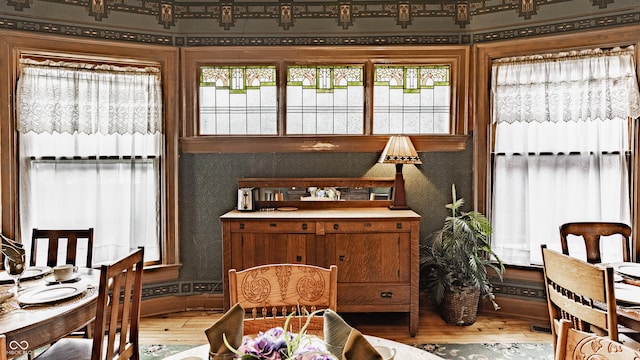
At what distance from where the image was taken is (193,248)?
12.6ft

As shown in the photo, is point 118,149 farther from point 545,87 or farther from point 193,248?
point 545,87

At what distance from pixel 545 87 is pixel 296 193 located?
2.29 m

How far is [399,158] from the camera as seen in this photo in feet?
11.6

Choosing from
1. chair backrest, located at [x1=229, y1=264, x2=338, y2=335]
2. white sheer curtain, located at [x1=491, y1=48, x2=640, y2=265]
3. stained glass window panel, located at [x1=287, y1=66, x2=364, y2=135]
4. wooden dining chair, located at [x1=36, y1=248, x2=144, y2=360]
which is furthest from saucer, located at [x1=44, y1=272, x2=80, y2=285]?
white sheer curtain, located at [x1=491, y1=48, x2=640, y2=265]

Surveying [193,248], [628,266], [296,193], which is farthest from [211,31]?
[628,266]

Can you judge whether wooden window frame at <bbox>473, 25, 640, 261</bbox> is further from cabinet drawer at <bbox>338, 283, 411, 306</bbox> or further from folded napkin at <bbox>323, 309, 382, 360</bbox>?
folded napkin at <bbox>323, 309, 382, 360</bbox>

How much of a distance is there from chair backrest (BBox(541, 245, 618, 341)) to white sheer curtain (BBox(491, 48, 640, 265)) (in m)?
1.65

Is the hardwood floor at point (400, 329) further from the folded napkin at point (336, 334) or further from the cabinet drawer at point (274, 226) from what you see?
the folded napkin at point (336, 334)

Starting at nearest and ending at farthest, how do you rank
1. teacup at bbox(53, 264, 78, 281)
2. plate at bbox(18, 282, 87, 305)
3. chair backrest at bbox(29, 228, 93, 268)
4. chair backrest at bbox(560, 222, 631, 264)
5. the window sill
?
1. plate at bbox(18, 282, 87, 305)
2. teacup at bbox(53, 264, 78, 281)
3. chair backrest at bbox(29, 228, 93, 268)
4. chair backrest at bbox(560, 222, 631, 264)
5. the window sill

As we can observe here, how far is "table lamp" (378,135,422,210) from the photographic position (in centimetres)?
354

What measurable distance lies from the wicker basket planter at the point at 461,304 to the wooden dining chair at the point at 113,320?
2.39 meters

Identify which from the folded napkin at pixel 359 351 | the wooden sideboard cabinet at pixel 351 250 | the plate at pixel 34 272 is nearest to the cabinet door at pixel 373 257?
the wooden sideboard cabinet at pixel 351 250

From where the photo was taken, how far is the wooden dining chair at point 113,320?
67.6 inches

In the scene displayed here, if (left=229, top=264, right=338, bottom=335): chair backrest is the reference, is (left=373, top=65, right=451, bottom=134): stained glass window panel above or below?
above
